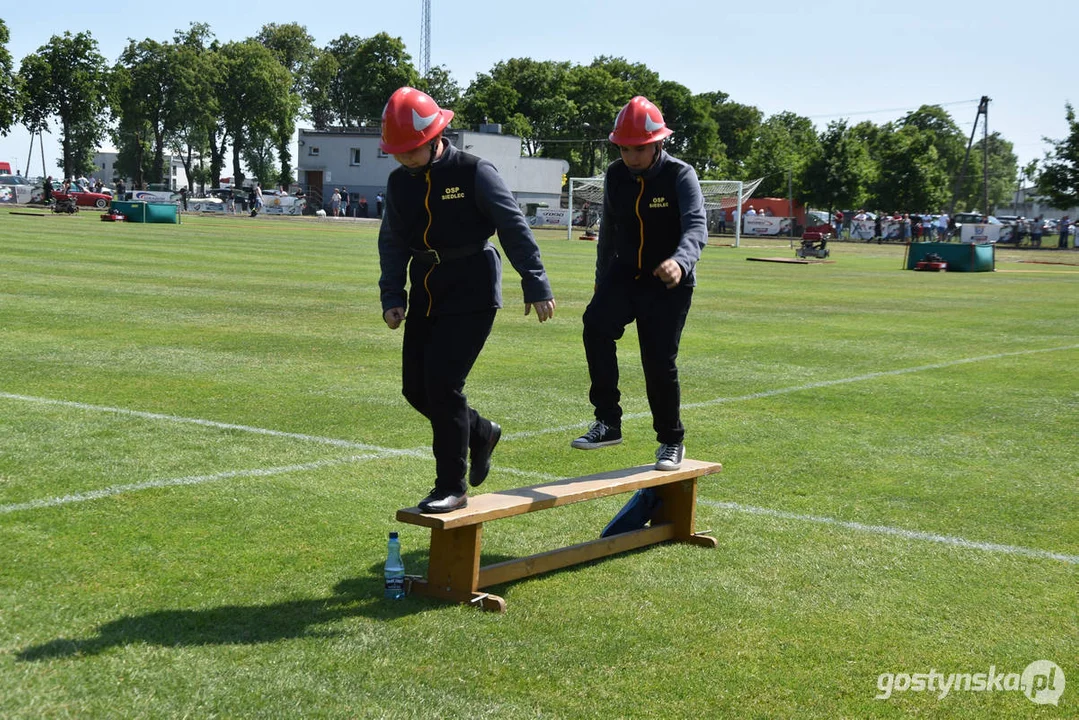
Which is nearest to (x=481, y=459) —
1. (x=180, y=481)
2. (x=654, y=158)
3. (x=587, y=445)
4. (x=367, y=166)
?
(x=587, y=445)

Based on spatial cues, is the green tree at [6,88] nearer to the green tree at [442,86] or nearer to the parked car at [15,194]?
the parked car at [15,194]

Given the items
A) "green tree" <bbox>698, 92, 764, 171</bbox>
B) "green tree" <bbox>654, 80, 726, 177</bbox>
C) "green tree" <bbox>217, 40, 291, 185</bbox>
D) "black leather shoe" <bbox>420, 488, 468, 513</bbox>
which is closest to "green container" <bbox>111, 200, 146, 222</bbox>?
"black leather shoe" <bbox>420, 488, 468, 513</bbox>

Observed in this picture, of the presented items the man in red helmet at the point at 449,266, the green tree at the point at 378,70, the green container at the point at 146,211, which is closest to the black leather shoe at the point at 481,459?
the man in red helmet at the point at 449,266

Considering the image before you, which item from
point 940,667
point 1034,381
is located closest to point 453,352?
point 940,667

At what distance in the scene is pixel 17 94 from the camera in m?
74.9

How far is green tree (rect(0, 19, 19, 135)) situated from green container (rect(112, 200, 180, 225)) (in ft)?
85.1

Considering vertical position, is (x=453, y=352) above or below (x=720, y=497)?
above

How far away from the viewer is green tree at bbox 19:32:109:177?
84.1 meters

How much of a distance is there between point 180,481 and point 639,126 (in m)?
3.48

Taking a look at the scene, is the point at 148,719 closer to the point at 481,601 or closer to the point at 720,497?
the point at 481,601

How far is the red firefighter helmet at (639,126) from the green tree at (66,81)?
280 ft

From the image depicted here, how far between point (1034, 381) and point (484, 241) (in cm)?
944

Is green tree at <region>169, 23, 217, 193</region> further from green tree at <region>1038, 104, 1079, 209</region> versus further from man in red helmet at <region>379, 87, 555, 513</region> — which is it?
man in red helmet at <region>379, 87, 555, 513</region>

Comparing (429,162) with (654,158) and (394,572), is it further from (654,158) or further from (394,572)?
(394,572)
